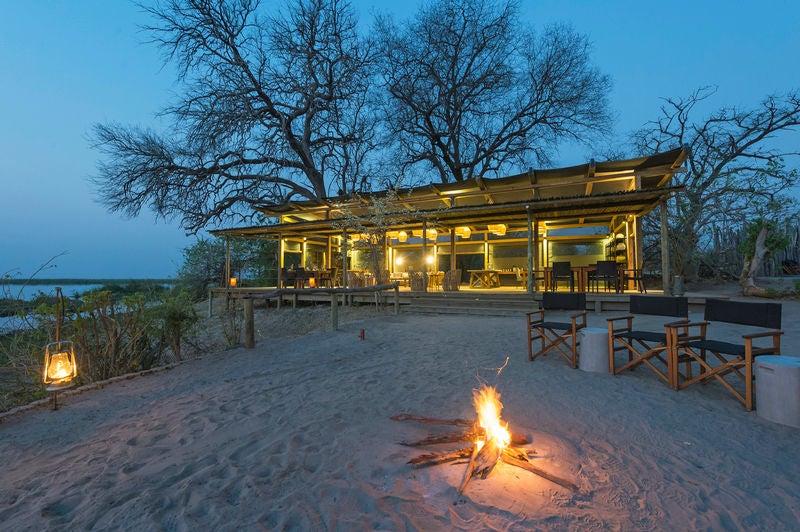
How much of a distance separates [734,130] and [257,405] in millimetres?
20101

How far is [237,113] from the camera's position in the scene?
15352 millimetres

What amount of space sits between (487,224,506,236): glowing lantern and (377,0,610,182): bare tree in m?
7.26

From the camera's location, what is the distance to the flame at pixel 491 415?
2.43m

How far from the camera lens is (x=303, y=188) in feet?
60.7

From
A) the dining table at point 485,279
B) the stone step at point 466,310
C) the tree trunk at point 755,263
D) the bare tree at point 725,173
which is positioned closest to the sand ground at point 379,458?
the stone step at point 466,310

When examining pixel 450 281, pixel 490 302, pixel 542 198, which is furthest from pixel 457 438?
pixel 542 198

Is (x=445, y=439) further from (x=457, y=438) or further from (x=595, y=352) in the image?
(x=595, y=352)

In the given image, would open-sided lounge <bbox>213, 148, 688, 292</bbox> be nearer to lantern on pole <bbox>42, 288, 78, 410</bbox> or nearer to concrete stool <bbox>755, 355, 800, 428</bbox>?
concrete stool <bbox>755, 355, 800, 428</bbox>

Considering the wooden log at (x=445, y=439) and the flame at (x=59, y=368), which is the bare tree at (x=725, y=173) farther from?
the flame at (x=59, y=368)

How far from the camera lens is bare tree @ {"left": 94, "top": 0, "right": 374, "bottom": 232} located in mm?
15125

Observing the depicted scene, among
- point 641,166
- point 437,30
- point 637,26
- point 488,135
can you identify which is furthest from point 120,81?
point 637,26

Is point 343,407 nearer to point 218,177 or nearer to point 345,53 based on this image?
point 218,177

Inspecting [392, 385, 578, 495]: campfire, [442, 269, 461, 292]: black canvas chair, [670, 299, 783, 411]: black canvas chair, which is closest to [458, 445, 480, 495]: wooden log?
[392, 385, 578, 495]: campfire

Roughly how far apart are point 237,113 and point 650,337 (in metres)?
16.7
